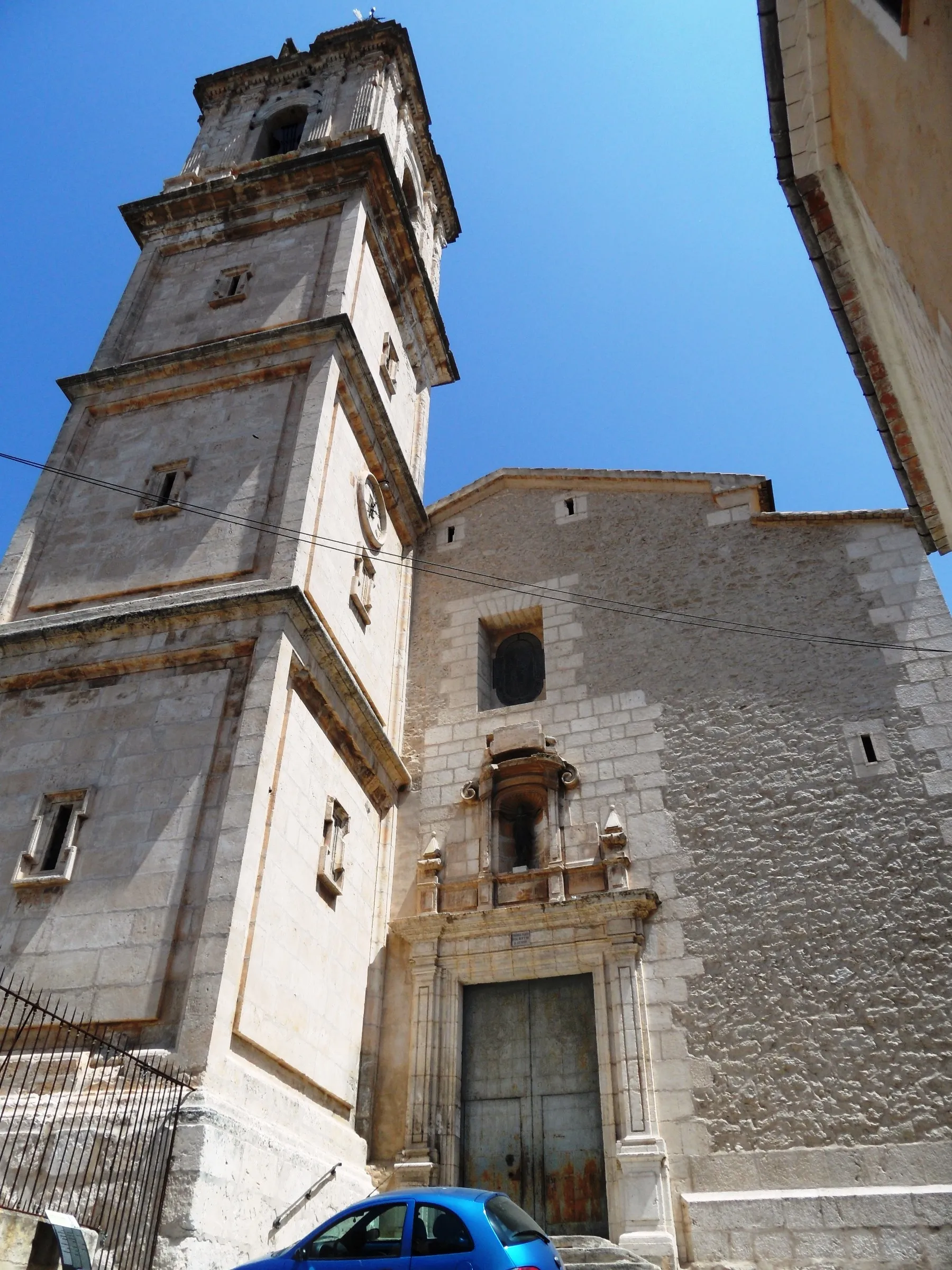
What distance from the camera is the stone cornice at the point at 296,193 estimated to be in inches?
619

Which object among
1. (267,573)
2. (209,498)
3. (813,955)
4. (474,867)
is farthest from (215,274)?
(813,955)

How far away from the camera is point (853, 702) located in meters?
11.1

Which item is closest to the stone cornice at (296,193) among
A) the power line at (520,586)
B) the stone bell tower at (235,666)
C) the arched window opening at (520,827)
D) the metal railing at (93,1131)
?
the stone bell tower at (235,666)

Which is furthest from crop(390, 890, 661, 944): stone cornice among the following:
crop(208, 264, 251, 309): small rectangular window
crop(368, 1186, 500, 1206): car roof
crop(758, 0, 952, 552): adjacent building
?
crop(208, 264, 251, 309): small rectangular window

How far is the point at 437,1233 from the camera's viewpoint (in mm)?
5734

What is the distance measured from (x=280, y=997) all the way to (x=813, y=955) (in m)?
5.09

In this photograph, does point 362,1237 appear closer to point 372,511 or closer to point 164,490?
point 164,490

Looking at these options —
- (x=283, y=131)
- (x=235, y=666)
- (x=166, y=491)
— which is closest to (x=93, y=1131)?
(x=235, y=666)

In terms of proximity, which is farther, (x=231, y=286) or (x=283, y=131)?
(x=283, y=131)

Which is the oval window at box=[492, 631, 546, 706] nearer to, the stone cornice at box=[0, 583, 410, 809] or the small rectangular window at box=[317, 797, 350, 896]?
the stone cornice at box=[0, 583, 410, 809]

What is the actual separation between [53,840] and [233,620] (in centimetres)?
270

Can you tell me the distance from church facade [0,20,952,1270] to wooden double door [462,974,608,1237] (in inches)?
1.6

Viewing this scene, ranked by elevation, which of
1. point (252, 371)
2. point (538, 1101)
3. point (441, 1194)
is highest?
point (252, 371)

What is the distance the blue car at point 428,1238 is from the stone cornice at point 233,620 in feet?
18.1
